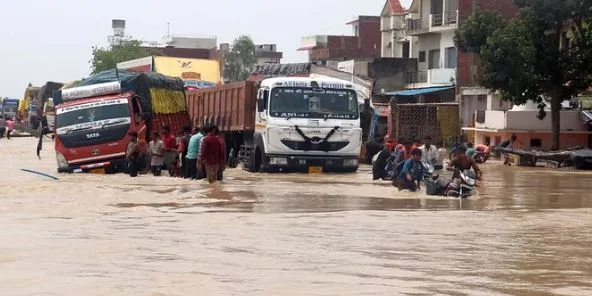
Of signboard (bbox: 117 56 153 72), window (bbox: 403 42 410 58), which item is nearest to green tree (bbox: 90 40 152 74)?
window (bbox: 403 42 410 58)

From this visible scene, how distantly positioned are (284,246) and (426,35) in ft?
145

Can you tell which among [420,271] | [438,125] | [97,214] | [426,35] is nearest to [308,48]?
Result: [426,35]

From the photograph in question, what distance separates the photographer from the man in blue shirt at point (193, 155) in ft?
80.2

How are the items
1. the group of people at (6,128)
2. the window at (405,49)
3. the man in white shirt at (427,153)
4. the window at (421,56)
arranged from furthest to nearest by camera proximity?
the group of people at (6,128) < the window at (405,49) < the window at (421,56) < the man in white shirt at (427,153)

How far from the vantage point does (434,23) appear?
54.4m

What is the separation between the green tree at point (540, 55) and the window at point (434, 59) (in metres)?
19.4

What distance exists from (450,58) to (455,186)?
34087mm

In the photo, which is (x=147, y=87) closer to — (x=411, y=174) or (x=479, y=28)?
(x=411, y=174)

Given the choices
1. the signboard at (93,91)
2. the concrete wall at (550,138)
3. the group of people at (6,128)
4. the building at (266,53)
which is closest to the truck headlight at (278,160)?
the signboard at (93,91)

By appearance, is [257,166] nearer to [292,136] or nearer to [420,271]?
[292,136]

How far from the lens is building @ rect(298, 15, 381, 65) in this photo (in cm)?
7638

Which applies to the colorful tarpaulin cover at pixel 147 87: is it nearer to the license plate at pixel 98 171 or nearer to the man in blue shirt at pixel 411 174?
the license plate at pixel 98 171

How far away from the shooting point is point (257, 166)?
27.9 meters

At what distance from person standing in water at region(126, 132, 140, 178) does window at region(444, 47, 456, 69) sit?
29.3 metres
